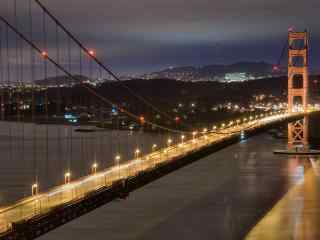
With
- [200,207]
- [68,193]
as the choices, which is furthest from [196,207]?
[68,193]

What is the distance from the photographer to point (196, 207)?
12531mm

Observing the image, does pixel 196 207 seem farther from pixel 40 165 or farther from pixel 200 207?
pixel 40 165

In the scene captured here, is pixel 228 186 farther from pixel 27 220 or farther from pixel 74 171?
pixel 27 220

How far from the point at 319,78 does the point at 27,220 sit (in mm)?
47378

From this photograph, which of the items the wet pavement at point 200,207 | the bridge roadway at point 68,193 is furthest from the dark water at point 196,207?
the bridge roadway at point 68,193

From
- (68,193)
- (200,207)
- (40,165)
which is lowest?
(200,207)

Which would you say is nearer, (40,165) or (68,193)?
(68,193)

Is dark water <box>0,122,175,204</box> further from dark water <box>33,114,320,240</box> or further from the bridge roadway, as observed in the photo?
the bridge roadway

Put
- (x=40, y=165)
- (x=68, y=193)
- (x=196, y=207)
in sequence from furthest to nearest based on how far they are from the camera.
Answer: (x=40, y=165) < (x=196, y=207) < (x=68, y=193)

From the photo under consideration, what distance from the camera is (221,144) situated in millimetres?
14602

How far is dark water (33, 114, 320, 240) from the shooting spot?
33.3 ft

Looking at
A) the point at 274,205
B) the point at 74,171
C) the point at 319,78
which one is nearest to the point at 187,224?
the point at 274,205

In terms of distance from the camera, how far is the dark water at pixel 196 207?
1016 cm

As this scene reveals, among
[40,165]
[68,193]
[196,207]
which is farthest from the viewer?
[40,165]
